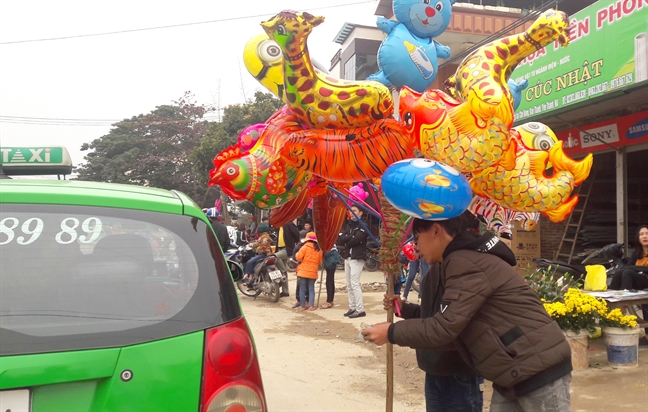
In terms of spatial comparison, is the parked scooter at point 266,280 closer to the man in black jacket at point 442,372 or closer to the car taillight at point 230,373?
the man in black jacket at point 442,372

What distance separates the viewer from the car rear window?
67.0 inches

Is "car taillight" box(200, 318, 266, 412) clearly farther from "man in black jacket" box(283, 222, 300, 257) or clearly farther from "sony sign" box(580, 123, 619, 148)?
"sony sign" box(580, 123, 619, 148)

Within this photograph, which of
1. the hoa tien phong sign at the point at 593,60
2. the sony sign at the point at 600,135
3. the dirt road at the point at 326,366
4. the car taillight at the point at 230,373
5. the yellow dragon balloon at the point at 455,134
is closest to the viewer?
the car taillight at the point at 230,373

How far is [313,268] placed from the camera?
873cm

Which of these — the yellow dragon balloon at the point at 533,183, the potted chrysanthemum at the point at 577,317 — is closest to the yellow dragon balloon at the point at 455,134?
the yellow dragon balloon at the point at 533,183

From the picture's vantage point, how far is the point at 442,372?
9.03 ft

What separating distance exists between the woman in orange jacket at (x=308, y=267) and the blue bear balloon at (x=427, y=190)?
617 centimetres

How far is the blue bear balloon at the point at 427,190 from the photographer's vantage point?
96.1 inches

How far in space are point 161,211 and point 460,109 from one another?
1.89 metres

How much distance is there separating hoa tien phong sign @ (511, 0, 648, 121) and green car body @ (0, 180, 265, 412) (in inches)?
272

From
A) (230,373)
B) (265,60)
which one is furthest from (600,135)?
(230,373)

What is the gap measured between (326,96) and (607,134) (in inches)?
303

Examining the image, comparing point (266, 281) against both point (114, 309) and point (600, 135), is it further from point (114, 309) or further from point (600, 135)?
point (114, 309)

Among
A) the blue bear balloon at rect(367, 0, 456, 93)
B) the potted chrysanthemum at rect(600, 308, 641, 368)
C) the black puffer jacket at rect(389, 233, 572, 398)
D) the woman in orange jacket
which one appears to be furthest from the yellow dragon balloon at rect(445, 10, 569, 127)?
the woman in orange jacket
